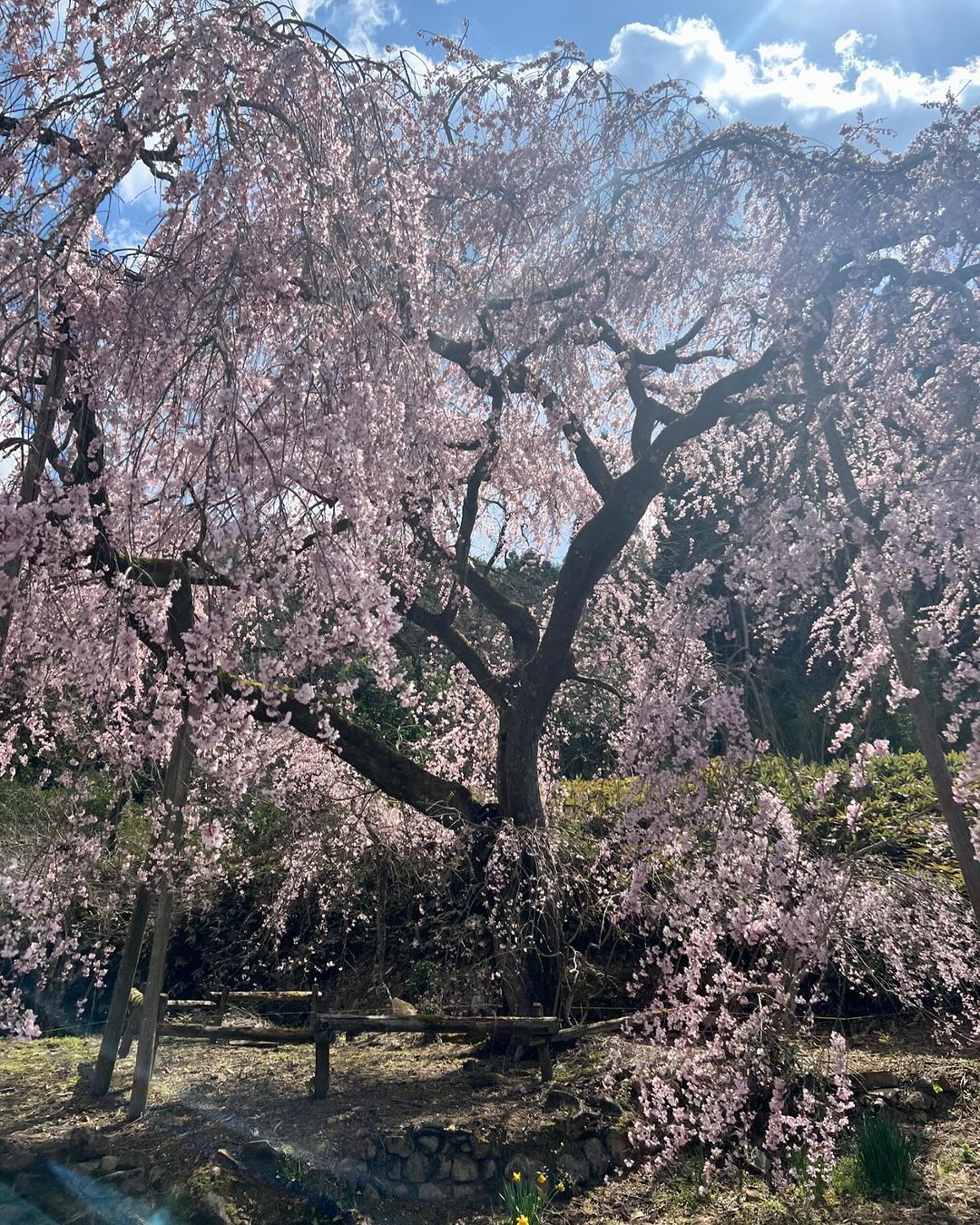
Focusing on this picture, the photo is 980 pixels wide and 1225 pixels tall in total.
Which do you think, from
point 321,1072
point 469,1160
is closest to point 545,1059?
point 469,1160

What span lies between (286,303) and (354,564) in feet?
3.68

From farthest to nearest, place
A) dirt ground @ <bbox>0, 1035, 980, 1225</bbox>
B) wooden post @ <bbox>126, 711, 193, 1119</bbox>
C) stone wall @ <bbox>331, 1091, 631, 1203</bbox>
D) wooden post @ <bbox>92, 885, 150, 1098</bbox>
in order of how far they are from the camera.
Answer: wooden post @ <bbox>92, 885, 150, 1098</bbox>, wooden post @ <bbox>126, 711, 193, 1119</bbox>, stone wall @ <bbox>331, 1091, 631, 1203</bbox>, dirt ground @ <bbox>0, 1035, 980, 1225</bbox>

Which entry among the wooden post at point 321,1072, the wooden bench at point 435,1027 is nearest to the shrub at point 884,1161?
the wooden bench at point 435,1027

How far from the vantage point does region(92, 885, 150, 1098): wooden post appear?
570 centimetres

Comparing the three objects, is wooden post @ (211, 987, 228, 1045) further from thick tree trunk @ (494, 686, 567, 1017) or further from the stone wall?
the stone wall

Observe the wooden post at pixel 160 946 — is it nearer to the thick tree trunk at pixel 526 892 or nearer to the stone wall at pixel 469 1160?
the stone wall at pixel 469 1160

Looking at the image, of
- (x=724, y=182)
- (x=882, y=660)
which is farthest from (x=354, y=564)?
(x=724, y=182)

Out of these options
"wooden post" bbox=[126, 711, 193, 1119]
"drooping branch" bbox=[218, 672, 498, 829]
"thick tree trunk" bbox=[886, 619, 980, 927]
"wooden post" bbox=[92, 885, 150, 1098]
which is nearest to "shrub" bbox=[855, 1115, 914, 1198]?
"thick tree trunk" bbox=[886, 619, 980, 927]

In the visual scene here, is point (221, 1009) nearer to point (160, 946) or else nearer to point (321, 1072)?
point (321, 1072)

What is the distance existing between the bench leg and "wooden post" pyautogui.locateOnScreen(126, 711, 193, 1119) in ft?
3.07

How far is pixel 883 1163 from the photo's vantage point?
162 inches

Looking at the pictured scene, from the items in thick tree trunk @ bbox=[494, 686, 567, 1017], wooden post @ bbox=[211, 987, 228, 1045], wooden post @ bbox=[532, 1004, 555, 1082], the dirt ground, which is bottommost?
the dirt ground

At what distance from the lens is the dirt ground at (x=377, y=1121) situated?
13.9 ft

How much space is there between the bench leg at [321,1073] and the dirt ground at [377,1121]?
0.06 m
